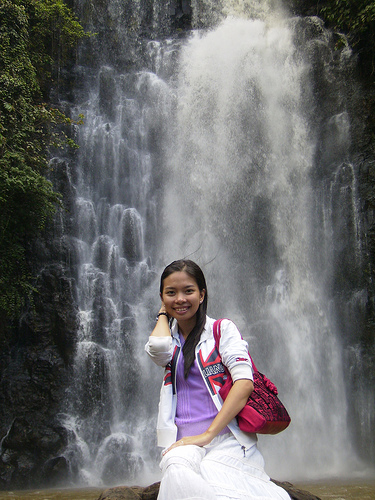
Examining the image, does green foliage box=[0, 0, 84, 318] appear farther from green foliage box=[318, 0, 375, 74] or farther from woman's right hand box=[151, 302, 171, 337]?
green foliage box=[318, 0, 375, 74]

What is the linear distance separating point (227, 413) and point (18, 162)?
8423mm

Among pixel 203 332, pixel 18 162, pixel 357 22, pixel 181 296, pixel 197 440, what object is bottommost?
pixel 197 440

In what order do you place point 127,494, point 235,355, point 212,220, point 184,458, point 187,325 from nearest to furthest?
point 184,458, point 235,355, point 187,325, point 127,494, point 212,220

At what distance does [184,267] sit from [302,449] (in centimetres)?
763

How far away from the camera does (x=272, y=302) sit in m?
10.1

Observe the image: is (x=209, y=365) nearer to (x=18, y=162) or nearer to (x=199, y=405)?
(x=199, y=405)

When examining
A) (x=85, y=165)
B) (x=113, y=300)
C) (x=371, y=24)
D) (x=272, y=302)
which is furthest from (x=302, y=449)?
(x=371, y=24)

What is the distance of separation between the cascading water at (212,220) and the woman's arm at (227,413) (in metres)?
6.78

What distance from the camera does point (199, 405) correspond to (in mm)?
1989

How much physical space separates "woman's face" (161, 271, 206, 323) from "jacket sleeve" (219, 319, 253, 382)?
0.69ft

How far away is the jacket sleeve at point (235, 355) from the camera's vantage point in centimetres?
189

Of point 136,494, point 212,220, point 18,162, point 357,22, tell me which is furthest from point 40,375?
point 357,22

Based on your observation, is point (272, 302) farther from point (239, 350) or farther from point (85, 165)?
point (239, 350)

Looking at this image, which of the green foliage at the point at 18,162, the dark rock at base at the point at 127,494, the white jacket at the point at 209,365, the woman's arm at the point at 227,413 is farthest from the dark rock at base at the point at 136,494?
the green foliage at the point at 18,162
